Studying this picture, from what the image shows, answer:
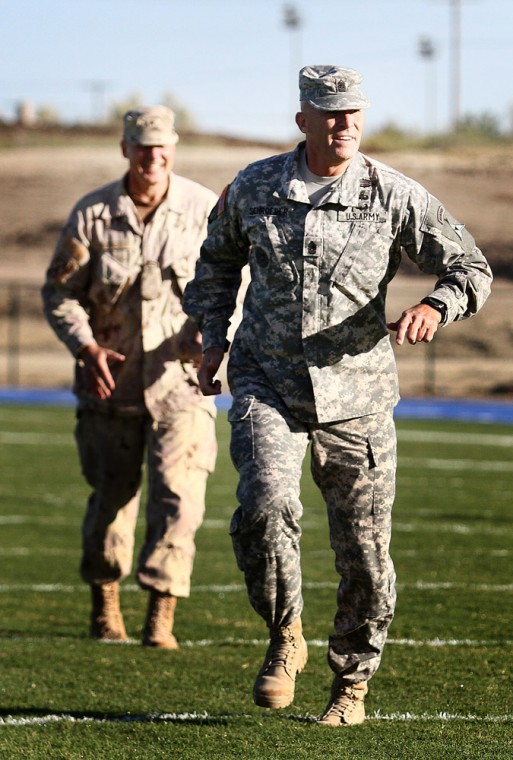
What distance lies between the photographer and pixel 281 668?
5629 mm

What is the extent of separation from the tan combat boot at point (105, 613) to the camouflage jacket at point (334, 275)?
2.68 m

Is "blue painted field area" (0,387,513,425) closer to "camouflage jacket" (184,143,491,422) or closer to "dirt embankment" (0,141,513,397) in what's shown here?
"dirt embankment" (0,141,513,397)

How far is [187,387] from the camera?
7.80 metres

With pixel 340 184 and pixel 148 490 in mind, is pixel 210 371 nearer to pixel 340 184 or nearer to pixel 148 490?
pixel 340 184

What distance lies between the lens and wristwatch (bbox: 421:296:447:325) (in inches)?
213

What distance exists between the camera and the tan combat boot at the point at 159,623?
7.69m

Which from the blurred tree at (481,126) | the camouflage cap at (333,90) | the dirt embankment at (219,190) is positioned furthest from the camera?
the blurred tree at (481,126)

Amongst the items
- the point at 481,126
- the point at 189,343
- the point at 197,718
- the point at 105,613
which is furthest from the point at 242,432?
the point at 481,126

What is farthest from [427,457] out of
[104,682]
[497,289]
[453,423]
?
[497,289]

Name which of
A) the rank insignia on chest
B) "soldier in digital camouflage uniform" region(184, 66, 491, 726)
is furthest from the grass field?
the rank insignia on chest

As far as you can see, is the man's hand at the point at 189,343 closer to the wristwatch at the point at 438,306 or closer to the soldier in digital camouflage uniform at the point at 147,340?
the soldier in digital camouflage uniform at the point at 147,340

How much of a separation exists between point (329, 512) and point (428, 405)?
883 inches

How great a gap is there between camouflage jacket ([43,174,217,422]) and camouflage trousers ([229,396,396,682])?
2.16 metres

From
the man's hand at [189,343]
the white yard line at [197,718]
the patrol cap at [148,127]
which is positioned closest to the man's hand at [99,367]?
the man's hand at [189,343]
